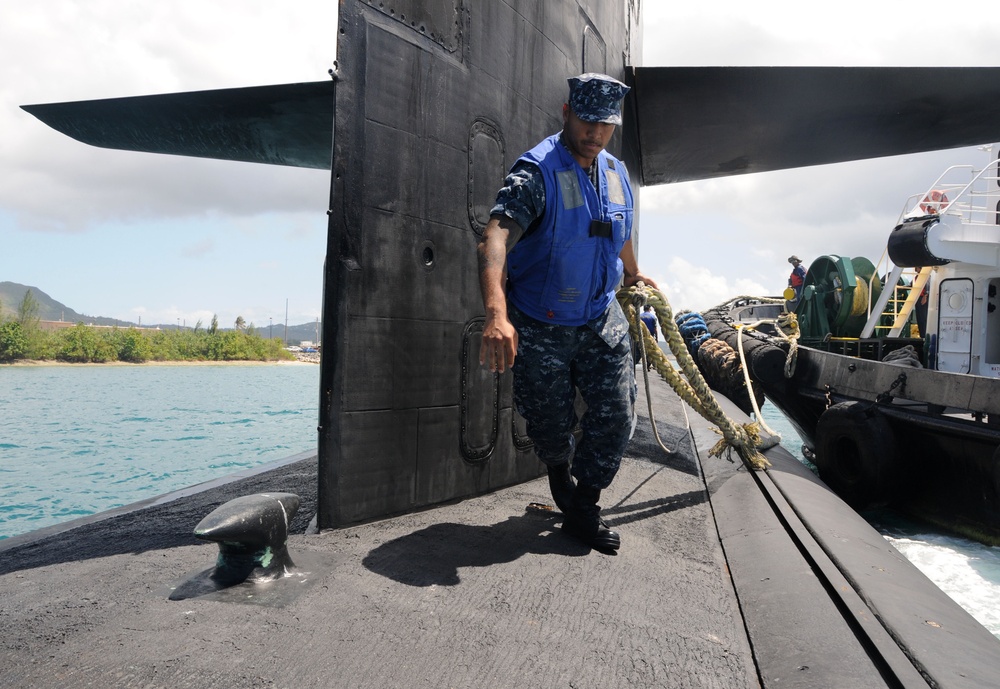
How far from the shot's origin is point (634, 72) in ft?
15.6

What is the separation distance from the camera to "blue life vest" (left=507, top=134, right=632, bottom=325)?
2.55 meters

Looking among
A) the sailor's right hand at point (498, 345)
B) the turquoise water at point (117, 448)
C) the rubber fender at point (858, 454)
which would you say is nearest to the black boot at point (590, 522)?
the sailor's right hand at point (498, 345)

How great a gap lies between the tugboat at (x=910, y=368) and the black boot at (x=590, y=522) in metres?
4.22

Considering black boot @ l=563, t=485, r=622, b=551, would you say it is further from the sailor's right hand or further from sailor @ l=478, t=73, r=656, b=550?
the sailor's right hand

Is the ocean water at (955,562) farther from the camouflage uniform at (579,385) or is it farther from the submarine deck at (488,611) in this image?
the camouflage uniform at (579,385)

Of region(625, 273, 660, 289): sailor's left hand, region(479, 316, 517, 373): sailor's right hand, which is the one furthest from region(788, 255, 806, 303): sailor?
region(479, 316, 517, 373): sailor's right hand

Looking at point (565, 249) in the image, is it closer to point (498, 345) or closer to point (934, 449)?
point (498, 345)

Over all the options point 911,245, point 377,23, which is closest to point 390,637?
point 377,23

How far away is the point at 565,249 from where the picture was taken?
2.56m

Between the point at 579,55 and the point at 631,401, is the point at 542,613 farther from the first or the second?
the point at 579,55

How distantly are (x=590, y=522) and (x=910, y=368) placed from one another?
197 inches

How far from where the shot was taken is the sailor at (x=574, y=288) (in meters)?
2.51

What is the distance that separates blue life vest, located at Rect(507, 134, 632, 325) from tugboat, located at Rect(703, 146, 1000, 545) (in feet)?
14.6

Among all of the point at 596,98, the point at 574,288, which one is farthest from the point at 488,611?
the point at 596,98
